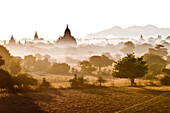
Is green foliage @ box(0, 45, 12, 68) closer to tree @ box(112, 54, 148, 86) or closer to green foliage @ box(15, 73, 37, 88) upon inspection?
green foliage @ box(15, 73, 37, 88)

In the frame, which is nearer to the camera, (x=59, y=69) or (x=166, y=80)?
(x=166, y=80)

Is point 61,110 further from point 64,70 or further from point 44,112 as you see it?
point 64,70

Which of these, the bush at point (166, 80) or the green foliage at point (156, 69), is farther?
the green foliage at point (156, 69)

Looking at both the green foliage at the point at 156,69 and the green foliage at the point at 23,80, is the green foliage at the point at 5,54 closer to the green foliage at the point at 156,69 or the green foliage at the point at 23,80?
the green foliage at the point at 23,80

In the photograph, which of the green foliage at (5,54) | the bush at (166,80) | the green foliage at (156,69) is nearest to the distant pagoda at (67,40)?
the green foliage at (5,54)

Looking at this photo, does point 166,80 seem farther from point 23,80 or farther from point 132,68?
point 23,80

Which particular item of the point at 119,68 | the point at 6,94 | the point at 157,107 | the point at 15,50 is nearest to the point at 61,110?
the point at 6,94

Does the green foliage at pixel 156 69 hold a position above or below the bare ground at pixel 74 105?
above

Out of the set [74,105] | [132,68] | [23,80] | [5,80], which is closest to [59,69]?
[132,68]

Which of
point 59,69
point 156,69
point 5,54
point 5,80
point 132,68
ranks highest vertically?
point 5,54

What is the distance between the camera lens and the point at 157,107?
1780 cm

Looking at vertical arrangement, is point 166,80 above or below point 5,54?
below

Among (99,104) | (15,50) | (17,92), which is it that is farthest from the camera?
(15,50)

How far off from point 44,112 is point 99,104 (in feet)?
21.1
